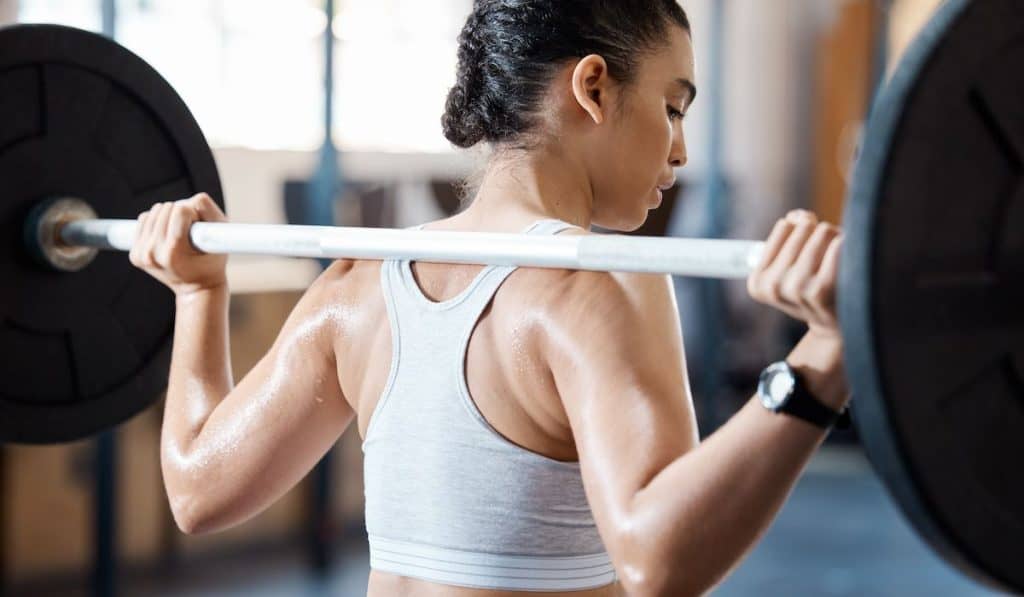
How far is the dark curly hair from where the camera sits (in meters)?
1.04

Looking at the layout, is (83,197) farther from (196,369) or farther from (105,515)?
(105,515)

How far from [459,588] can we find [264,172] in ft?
14.8

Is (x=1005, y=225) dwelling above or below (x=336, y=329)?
above

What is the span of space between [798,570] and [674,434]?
3.11 metres

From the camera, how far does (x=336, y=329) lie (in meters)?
1.12

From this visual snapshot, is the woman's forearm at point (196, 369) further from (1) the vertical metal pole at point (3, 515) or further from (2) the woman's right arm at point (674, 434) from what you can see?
(1) the vertical metal pole at point (3, 515)

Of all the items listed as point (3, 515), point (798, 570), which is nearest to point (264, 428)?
point (3, 515)

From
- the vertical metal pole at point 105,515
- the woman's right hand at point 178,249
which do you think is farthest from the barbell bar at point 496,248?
the vertical metal pole at point 105,515

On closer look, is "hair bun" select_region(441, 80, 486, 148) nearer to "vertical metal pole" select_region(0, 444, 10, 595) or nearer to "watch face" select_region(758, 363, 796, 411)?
"watch face" select_region(758, 363, 796, 411)

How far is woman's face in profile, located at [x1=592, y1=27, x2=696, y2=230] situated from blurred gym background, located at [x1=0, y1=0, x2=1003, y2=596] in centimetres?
13

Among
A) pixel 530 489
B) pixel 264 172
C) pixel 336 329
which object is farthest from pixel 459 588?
pixel 264 172

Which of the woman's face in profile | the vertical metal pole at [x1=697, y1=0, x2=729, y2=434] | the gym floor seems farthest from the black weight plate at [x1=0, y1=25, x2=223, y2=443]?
the vertical metal pole at [x1=697, y1=0, x2=729, y2=434]

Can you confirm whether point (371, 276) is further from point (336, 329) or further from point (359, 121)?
point (359, 121)

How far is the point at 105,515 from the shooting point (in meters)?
3.14
